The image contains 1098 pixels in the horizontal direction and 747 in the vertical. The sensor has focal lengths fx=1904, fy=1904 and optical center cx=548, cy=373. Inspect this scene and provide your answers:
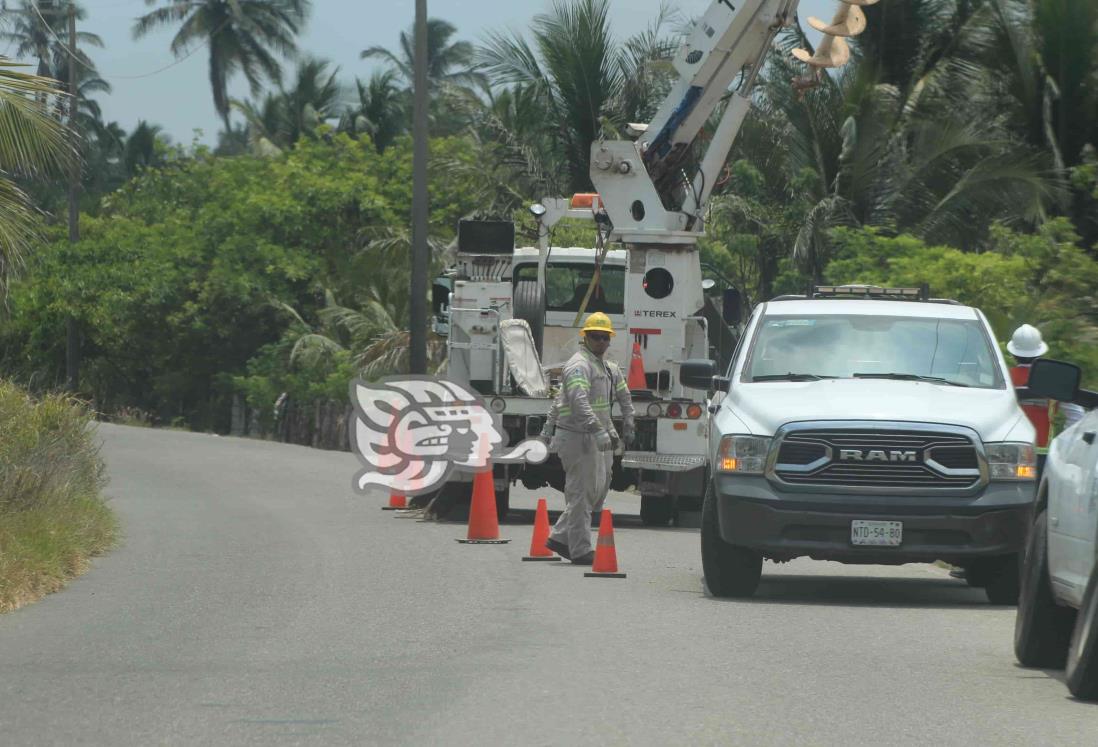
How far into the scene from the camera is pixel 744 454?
12453 mm

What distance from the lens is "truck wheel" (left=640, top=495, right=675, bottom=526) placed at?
67.5 ft

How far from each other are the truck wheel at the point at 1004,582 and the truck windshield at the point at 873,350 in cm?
127

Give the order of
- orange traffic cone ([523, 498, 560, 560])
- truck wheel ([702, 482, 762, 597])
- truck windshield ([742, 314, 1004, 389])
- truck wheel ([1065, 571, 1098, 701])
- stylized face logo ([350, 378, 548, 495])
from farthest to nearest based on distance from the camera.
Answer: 1. stylized face logo ([350, 378, 548, 495])
2. orange traffic cone ([523, 498, 560, 560])
3. truck windshield ([742, 314, 1004, 389])
4. truck wheel ([702, 482, 762, 597])
5. truck wheel ([1065, 571, 1098, 701])

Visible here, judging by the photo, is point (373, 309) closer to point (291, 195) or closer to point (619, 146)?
point (291, 195)

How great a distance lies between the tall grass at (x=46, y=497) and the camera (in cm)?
1349

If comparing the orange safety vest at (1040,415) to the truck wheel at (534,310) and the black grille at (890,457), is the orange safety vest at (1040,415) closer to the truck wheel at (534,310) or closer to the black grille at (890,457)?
the black grille at (890,457)

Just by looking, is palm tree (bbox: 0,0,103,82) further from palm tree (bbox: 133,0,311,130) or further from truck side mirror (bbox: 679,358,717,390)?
palm tree (bbox: 133,0,311,130)

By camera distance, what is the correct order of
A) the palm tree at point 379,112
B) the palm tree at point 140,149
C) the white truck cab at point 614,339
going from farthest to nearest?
the palm tree at point 140,149, the palm tree at point 379,112, the white truck cab at point 614,339

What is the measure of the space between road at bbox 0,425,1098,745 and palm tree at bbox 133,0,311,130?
6059 cm

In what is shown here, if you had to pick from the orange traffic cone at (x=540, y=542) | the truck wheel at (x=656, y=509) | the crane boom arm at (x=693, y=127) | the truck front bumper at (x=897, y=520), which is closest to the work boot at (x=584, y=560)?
the orange traffic cone at (x=540, y=542)

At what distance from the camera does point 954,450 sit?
12.2 m

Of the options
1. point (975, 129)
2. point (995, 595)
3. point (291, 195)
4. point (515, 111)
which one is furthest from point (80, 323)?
point (995, 595)

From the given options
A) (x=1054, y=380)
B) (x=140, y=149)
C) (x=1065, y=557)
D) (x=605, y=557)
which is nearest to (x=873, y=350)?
(x=605, y=557)

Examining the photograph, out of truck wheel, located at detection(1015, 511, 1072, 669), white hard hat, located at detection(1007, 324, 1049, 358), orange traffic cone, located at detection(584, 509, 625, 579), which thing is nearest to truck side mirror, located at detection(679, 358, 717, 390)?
orange traffic cone, located at detection(584, 509, 625, 579)
